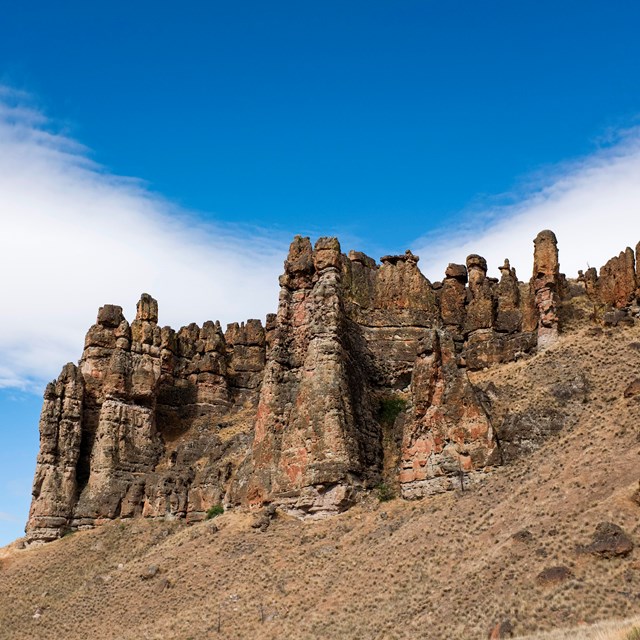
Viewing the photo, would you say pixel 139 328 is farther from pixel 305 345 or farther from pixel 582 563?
pixel 582 563

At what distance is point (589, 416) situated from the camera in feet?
152

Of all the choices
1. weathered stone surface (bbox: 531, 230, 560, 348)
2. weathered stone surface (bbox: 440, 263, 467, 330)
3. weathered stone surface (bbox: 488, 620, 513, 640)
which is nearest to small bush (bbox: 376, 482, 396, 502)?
weathered stone surface (bbox: 531, 230, 560, 348)

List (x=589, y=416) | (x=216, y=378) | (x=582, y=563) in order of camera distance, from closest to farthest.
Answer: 1. (x=582, y=563)
2. (x=589, y=416)
3. (x=216, y=378)

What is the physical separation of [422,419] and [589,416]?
9.21 meters

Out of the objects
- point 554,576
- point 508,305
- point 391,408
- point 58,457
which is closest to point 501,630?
point 554,576

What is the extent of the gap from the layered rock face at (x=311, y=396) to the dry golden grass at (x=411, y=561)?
2.46 meters

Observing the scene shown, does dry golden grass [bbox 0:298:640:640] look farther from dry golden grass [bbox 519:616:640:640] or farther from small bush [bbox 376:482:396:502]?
small bush [bbox 376:482:396:502]

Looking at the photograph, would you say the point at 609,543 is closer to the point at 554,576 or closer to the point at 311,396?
the point at 554,576

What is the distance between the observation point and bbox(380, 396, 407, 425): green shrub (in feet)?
185

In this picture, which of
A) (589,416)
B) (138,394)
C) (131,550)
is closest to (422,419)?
(589,416)

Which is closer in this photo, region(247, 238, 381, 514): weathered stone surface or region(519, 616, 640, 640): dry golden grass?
region(519, 616, 640, 640): dry golden grass

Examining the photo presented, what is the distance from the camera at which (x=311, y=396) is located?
53281 millimetres

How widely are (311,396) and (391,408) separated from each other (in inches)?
263

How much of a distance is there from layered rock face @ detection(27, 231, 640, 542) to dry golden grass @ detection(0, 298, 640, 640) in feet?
8.06
